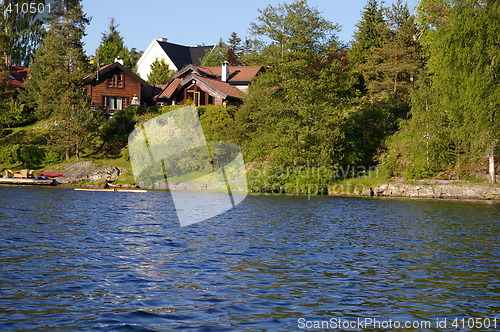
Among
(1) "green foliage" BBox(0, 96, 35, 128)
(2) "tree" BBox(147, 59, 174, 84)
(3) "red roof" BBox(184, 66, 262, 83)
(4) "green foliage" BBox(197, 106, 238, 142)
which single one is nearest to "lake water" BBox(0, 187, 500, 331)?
(4) "green foliage" BBox(197, 106, 238, 142)

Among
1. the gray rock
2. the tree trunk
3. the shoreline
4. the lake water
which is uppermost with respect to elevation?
the tree trunk

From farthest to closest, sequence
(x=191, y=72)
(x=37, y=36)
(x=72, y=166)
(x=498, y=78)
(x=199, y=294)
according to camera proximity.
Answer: (x=37, y=36), (x=191, y=72), (x=72, y=166), (x=498, y=78), (x=199, y=294)

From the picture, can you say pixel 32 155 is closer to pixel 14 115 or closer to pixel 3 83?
pixel 3 83

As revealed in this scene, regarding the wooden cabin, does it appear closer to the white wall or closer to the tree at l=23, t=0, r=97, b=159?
the tree at l=23, t=0, r=97, b=159

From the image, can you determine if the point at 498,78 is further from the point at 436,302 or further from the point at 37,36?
the point at 37,36

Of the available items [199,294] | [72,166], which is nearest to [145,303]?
[199,294]

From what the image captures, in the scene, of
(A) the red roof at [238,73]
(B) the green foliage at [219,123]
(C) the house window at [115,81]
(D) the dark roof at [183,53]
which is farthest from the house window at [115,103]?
(D) the dark roof at [183,53]

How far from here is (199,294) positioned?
1304 cm

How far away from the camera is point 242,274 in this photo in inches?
602

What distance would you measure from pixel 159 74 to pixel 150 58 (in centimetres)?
1038

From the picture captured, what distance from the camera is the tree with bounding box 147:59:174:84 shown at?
311ft

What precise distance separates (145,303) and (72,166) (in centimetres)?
5261

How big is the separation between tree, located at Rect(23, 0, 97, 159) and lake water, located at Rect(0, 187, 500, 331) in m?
36.2

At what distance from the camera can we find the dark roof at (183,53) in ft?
339
